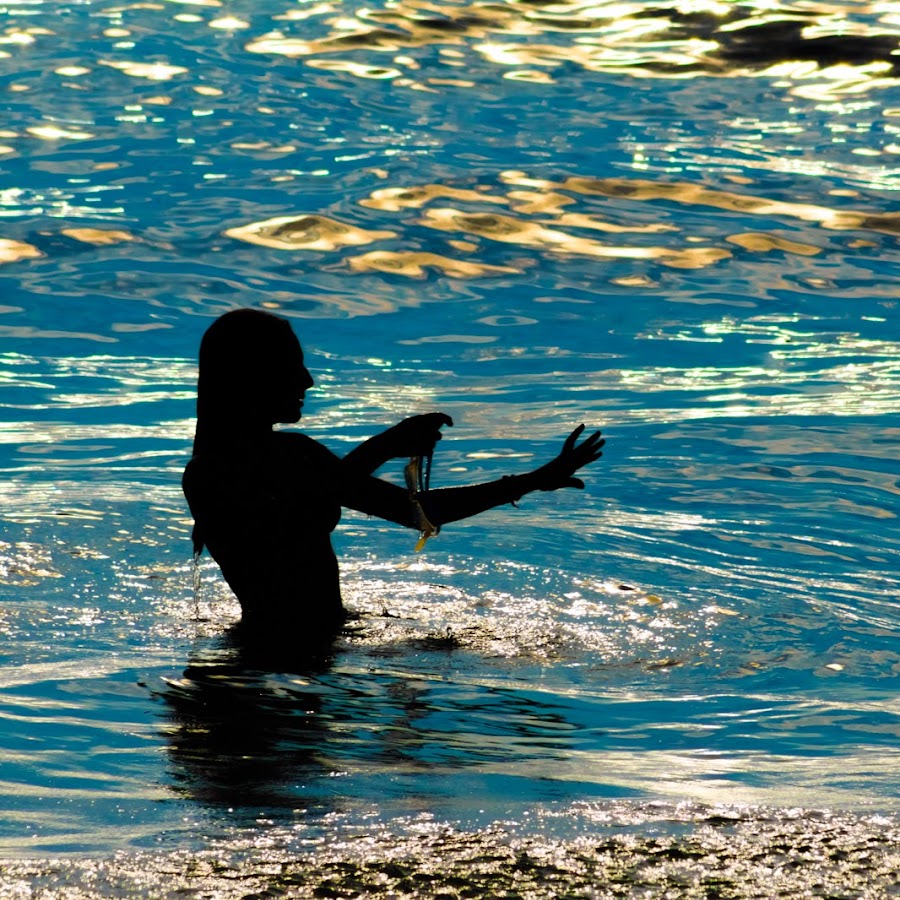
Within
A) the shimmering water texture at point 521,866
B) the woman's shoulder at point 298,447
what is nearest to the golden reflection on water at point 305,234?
the woman's shoulder at point 298,447

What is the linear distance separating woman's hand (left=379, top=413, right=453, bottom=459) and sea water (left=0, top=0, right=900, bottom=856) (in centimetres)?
73

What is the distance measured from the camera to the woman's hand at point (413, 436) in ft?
16.7

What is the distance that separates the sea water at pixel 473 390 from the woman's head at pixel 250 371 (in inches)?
32.8

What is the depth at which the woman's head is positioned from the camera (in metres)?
5.11

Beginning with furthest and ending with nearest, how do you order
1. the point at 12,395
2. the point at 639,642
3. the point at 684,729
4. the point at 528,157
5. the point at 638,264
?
the point at 528,157 → the point at 638,264 → the point at 12,395 → the point at 639,642 → the point at 684,729

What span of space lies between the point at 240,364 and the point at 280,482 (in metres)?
0.42

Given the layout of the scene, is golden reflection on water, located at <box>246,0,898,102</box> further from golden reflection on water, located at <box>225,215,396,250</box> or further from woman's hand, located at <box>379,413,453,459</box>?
woman's hand, located at <box>379,413,453,459</box>

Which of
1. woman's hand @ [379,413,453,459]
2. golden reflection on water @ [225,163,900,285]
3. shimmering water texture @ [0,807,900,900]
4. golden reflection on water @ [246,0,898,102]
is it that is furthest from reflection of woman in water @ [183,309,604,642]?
golden reflection on water @ [246,0,898,102]

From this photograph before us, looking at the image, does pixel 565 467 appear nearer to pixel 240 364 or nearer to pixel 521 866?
pixel 240 364

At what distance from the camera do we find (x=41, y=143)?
614 inches

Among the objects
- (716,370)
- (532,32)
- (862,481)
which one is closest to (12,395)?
(716,370)

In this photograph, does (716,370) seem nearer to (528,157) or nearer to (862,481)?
(862,481)

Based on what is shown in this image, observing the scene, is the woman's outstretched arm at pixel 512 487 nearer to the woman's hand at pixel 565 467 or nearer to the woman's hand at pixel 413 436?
the woman's hand at pixel 565 467

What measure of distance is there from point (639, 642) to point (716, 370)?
16.8 feet
